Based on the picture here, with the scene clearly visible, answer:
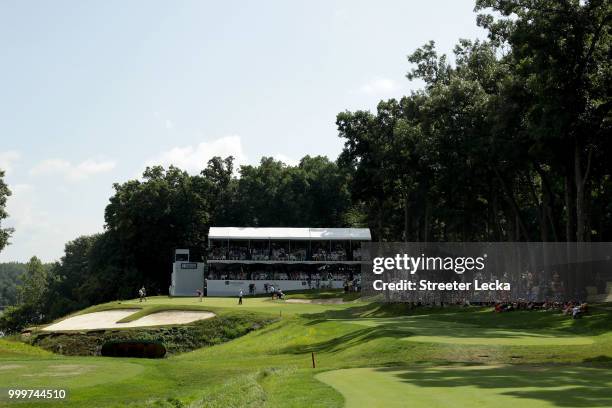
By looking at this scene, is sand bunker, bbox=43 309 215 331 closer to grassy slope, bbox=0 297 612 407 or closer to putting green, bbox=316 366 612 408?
grassy slope, bbox=0 297 612 407

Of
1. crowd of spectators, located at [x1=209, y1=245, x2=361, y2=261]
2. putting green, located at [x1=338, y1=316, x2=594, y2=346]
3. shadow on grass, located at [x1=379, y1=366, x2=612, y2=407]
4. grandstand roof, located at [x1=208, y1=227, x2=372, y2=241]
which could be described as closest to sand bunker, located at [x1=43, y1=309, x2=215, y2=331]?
putting green, located at [x1=338, y1=316, x2=594, y2=346]

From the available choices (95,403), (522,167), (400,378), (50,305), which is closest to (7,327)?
(50,305)

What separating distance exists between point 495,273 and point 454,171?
812 cm

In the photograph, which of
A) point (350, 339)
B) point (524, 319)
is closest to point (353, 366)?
point (350, 339)

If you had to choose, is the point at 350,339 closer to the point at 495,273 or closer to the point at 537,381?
the point at 537,381

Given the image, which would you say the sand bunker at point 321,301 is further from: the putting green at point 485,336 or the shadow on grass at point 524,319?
the putting green at point 485,336

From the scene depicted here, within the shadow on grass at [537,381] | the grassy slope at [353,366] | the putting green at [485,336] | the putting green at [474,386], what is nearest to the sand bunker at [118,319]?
the grassy slope at [353,366]

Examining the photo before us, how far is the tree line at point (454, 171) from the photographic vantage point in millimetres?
38562

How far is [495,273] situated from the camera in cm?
5306

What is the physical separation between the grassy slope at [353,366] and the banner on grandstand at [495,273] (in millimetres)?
5297

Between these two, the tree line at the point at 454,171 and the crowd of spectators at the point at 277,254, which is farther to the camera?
the crowd of spectators at the point at 277,254

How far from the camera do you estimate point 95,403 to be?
70.3ft

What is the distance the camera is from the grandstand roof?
3550 inches

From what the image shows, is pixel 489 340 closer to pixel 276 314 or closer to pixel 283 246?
pixel 276 314
